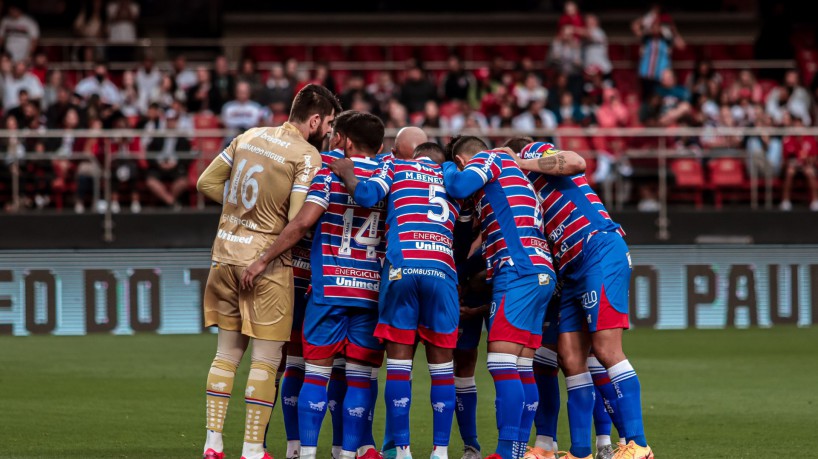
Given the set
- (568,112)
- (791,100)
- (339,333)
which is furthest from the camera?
(791,100)

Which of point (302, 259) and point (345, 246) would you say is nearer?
point (345, 246)

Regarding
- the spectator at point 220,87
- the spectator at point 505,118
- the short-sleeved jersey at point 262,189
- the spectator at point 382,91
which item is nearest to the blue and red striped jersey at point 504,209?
the short-sleeved jersey at point 262,189

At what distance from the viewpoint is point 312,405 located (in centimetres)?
780

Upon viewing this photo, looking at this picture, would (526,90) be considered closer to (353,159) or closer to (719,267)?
(719,267)

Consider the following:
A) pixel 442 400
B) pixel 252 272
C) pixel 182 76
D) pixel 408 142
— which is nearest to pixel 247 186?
pixel 252 272

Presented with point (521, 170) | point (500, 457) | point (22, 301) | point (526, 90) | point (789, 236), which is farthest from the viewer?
point (526, 90)

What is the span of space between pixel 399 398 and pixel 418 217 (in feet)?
3.76

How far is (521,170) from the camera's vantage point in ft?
27.2

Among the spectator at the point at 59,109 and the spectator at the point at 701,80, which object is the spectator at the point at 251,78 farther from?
the spectator at the point at 701,80

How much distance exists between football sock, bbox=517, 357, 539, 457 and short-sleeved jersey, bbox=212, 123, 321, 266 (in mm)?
1684

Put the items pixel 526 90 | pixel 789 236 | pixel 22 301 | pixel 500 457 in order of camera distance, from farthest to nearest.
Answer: pixel 526 90 → pixel 789 236 → pixel 22 301 → pixel 500 457

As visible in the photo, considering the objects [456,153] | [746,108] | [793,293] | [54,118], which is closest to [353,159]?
[456,153]

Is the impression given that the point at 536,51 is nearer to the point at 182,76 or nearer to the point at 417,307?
the point at 182,76

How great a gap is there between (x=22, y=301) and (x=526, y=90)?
9060 mm
